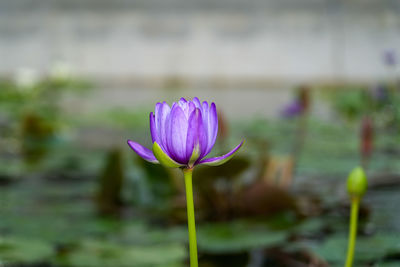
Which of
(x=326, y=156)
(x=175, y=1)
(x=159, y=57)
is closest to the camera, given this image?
(x=326, y=156)

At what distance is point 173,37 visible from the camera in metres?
7.31

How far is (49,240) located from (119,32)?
6727 mm

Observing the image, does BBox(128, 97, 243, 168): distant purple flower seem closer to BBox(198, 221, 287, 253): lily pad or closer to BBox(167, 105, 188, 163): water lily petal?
BBox(167, 105, 188, 163): water lily petal

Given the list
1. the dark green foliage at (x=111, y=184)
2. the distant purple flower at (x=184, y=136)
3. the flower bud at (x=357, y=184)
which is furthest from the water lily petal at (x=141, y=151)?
the dark green foliage at (x=111, y=184)

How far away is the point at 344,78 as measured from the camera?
651 cm

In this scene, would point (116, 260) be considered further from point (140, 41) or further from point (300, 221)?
point (140, 41)

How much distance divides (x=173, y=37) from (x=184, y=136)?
705 centimetres

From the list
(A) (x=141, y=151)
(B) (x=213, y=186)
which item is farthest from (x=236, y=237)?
(A) (x=141, y=151)

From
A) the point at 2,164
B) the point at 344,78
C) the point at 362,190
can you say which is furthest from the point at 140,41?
the point at 362,190

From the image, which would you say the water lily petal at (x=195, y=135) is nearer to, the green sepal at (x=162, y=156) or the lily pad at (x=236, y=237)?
the green sepal at (x=162, y=156)

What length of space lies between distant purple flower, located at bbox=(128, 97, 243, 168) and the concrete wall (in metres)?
6.51

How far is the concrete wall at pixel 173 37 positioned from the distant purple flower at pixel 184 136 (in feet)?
21.4

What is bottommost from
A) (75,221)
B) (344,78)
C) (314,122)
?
(75,221)

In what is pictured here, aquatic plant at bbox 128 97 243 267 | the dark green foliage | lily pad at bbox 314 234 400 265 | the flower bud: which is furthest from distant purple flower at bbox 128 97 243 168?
the dark green foliage
